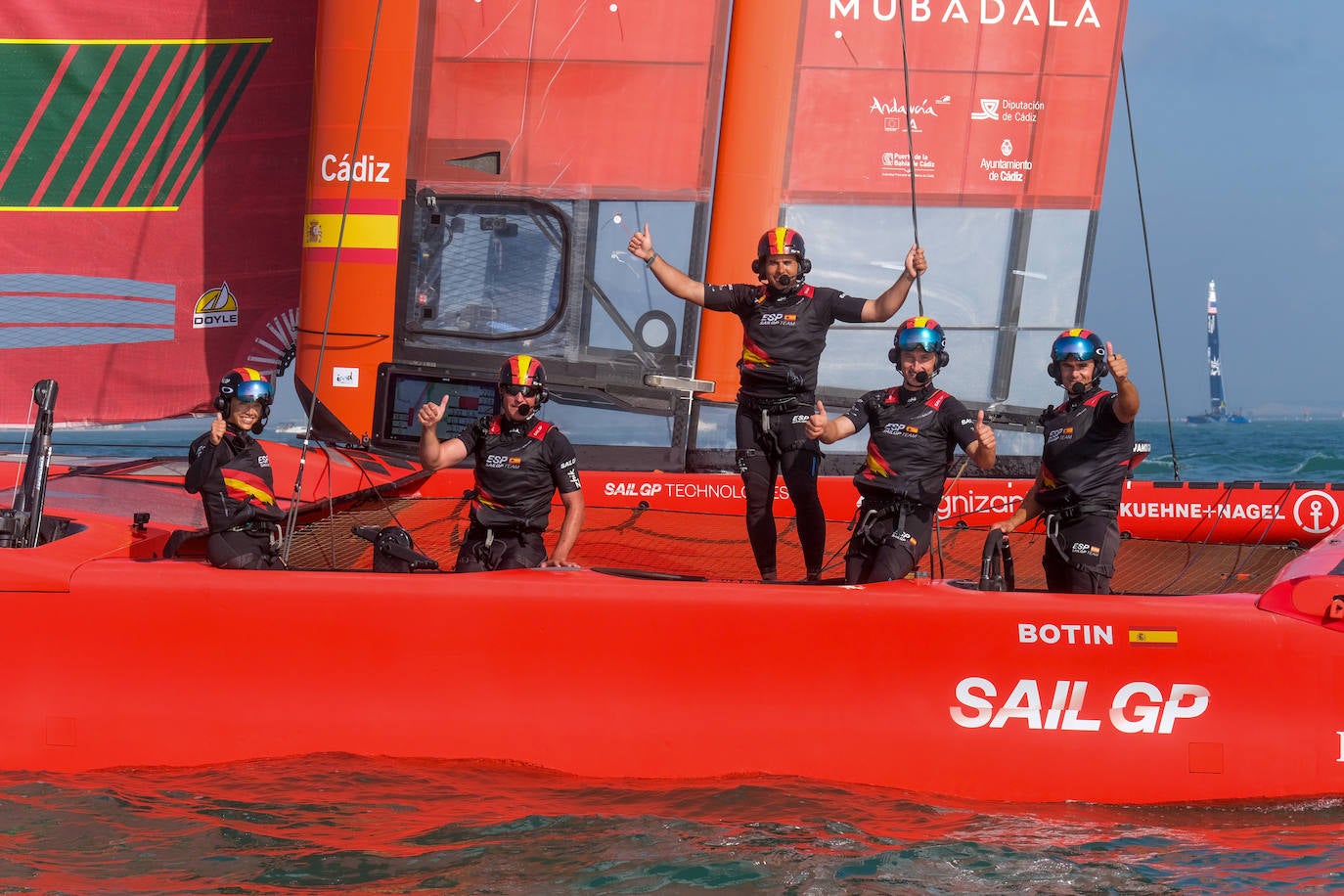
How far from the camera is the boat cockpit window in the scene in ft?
28.6

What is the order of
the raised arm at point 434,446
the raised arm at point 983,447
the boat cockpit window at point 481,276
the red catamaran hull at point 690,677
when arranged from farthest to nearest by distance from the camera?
1. the boat cockpit window at point 481,276
2. the raised arm at point 434,446
3. the raised arm at point 983,447
4. the red catamaran hull at point 690,677

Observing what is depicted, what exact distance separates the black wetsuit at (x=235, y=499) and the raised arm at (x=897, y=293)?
2571 millimetres

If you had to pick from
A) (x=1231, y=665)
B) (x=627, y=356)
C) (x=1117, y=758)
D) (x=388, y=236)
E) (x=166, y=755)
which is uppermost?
(x=388, y=236)

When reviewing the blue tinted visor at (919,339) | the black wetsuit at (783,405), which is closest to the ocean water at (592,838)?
the black wetsuit at (783,405)

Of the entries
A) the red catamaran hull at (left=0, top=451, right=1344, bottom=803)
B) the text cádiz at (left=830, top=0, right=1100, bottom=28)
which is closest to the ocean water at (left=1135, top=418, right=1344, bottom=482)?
the text cádiz at (left=830, top=0, right=1100, bottom=28)

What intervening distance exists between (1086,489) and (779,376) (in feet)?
4.57

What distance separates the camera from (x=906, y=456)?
17.7 ft

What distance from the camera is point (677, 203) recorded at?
8711 millimetres

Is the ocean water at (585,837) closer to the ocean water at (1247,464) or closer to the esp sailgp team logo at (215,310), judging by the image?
the esp sailgp team logo at (215,310)

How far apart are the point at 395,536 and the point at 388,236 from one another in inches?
146

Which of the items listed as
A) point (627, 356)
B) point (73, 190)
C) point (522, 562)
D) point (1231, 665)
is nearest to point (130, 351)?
point (73, 190)

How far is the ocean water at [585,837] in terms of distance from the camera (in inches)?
161

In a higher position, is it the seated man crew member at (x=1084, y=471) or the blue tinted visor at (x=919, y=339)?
the blue tinted visor at (x=919, y=339)

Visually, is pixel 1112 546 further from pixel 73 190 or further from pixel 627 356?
pixel 73 190
